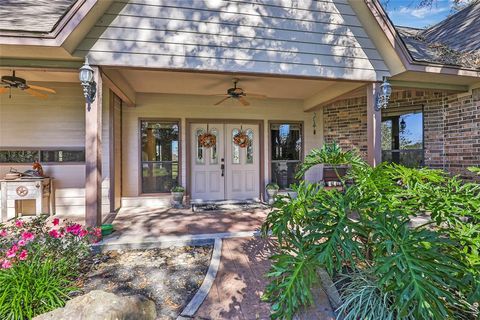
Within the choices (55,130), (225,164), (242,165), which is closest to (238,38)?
(225,164)

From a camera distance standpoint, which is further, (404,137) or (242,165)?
(242,165)

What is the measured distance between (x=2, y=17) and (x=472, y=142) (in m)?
8.18

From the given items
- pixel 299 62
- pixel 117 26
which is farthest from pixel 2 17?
pixel 299 62

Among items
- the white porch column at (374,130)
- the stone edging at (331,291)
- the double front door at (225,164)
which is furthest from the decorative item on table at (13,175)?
the white porch column at (374,130)

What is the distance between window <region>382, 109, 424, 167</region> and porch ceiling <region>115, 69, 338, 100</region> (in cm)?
187

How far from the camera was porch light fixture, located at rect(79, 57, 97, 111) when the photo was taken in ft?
12.0

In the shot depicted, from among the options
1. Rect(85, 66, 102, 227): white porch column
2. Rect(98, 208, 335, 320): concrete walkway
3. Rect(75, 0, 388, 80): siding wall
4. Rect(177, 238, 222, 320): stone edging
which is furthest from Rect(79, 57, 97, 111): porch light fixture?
Rect(177, 238, 222, 320): stone edging

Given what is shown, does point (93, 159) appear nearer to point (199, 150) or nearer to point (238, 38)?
point (238, 38)

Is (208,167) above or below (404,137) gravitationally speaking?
below

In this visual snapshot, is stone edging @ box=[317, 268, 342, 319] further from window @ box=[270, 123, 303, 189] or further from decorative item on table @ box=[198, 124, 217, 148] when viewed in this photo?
window @ box=[270, 123, 303, 189]

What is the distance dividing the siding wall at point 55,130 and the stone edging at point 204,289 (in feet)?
10.3

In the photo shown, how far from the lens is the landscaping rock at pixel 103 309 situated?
7.23 ft

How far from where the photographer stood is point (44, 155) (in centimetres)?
551

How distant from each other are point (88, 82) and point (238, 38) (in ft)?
7.90
